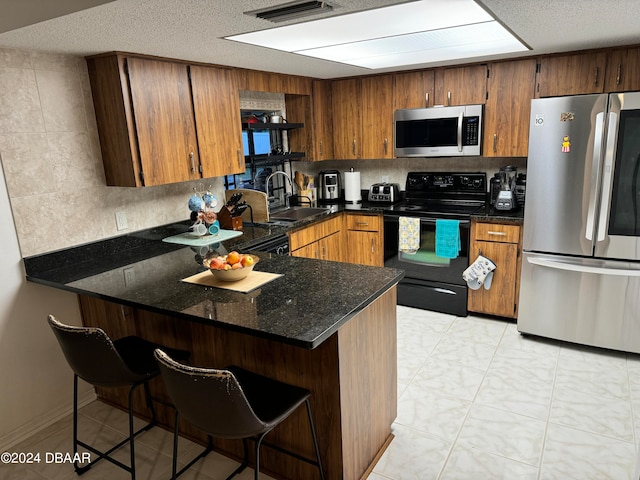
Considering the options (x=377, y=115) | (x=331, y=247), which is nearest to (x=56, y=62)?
(x=331, y=247)

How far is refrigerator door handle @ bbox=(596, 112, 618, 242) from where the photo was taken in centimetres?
285

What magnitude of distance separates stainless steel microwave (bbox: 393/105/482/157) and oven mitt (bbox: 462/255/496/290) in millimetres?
928

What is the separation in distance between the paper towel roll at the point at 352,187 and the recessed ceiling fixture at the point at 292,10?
2585 millimetres

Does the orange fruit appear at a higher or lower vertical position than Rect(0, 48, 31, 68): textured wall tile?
lower

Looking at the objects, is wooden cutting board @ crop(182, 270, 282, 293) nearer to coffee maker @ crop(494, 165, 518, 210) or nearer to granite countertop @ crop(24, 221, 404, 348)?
granite countertop @ crop(24, 221, 404, 348)

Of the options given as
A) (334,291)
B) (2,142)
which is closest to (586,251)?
(334,291)

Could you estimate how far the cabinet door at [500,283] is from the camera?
3582mm

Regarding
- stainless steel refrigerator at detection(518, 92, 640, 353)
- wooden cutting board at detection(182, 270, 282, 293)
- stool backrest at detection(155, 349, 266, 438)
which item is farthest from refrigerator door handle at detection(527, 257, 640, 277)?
stool backrest at detection(155, 349, 266, 438)

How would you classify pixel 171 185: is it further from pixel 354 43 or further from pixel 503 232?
pixel 503 232

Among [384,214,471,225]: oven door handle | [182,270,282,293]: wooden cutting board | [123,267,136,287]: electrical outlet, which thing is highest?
[182,270,282,293]: wooden cutting board

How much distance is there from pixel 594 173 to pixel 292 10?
2276 millimetres

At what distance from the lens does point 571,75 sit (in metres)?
3.32

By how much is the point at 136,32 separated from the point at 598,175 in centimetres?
288

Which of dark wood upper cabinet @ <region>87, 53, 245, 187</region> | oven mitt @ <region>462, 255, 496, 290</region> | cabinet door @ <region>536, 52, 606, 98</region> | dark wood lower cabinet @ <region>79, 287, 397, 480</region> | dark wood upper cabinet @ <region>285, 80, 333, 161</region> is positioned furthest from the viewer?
dark wood upper cabinet @ <region>285, 80, 333, 161</region>
